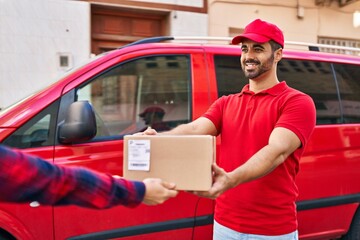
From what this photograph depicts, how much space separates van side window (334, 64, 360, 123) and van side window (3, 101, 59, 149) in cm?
228

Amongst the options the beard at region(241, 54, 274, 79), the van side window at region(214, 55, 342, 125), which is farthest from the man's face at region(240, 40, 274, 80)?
the van side window at region(214, 55, 342, 125)

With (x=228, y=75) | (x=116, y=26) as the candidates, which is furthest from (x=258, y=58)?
Answer: (x=116, y=26)

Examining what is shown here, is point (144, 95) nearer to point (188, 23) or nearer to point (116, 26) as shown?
point (116, 26)

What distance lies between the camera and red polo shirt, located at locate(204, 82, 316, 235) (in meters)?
1.84

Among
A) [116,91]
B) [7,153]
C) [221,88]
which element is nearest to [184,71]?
[221,88]

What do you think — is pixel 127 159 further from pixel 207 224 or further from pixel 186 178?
pixel 207 224

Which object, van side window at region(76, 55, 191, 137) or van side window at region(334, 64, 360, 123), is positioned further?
van side window at region(334, 64, 360, 123)

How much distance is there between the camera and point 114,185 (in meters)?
1.20

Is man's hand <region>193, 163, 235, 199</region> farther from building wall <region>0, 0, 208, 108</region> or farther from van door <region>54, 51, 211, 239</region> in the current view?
building wall <region>0, 0, 208, 108</region>

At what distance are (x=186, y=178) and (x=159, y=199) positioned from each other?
28 centimetres

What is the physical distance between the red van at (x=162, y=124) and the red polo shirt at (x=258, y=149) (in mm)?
878

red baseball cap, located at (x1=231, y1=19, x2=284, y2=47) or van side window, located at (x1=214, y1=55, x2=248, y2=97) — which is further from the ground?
red baseball cap, located at (x1=231, y1=19, x2=284, y2=47)

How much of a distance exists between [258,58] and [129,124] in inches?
45.9

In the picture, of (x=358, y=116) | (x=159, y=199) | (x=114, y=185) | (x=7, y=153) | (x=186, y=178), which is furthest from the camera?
(x=358, y=116)
